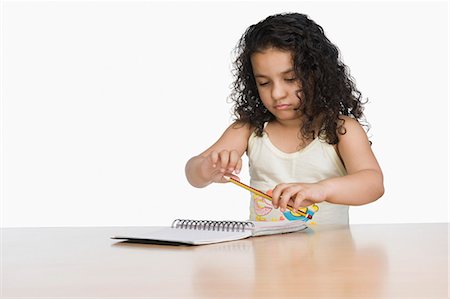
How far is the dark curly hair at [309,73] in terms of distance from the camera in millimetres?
1831

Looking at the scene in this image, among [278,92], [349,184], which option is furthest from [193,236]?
[278,92]

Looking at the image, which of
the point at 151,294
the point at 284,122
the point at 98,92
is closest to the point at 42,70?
the point at 98,92

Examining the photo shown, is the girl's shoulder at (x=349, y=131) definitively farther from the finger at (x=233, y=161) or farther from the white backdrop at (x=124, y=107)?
the white backdrop at (x=124, y=107)

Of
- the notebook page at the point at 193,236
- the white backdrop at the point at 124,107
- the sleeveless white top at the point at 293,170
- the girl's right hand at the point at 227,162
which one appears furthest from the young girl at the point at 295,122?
the white backdrop at the point at 124,107

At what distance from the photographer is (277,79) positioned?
1.78 m

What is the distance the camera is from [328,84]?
6.31 ft

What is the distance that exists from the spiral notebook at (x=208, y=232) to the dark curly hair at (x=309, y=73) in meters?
0.51

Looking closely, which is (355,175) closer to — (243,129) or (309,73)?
(309,73)

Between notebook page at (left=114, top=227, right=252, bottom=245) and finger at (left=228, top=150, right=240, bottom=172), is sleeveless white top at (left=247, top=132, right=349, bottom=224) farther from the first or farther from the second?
notebook page at (left=114, top=227, right=252, bottom=245)

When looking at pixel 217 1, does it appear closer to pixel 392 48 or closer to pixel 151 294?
pixel 392 48

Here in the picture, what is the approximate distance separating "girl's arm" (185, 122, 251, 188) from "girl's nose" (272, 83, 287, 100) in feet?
0.50

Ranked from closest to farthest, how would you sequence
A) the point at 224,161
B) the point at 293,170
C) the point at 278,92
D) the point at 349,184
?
the point at 224,161, the point at 349,184, the point at 278,92, the point at 293,170

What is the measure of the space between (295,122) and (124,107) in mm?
1640

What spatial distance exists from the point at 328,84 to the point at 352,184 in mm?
364
